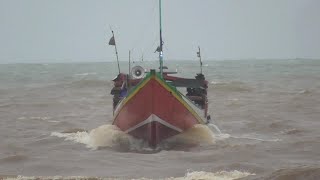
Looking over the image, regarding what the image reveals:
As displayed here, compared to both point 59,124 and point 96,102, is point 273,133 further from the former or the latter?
point 96,102

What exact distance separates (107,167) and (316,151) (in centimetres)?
536

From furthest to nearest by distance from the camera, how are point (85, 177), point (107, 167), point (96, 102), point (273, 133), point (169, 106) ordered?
point (96, 102) < point (273, 133) < point (169, 106) < point (107, 167) < point (85, 177)

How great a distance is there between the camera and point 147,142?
12422 mm

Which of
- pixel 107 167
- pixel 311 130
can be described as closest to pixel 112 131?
pixel 107 167

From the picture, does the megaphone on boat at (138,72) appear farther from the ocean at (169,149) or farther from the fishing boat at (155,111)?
the ocean at (169,149)

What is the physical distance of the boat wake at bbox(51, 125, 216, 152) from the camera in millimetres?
12625

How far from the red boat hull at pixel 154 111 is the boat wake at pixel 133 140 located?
0.70 feet

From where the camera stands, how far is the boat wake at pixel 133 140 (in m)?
12.6

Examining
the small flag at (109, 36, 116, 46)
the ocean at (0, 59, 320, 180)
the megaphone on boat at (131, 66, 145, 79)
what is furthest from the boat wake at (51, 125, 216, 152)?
the small flag at (109, 36, 116, 46)

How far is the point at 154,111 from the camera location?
12016 mm

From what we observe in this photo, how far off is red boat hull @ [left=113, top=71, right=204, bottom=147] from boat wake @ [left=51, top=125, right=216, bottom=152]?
0.70ft

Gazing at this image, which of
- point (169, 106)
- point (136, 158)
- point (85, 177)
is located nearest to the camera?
point (85, 177)

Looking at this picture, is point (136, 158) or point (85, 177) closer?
point (85, 177)

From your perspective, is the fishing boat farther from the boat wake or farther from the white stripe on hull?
the boat wake
